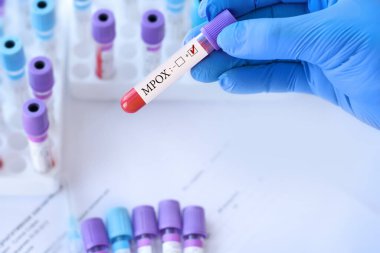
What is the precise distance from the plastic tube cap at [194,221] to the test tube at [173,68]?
0.78 ft

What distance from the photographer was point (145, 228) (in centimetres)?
109

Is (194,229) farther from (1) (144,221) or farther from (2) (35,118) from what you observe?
(2) (35,118)

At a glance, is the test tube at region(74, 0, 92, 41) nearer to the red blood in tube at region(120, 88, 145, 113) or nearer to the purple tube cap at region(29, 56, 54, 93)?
the purple tube cap at region(29, 56, 54, 93)

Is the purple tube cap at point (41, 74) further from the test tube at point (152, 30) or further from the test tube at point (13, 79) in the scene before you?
the test tube at point (152, 30)

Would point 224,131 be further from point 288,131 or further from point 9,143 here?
point 9,143

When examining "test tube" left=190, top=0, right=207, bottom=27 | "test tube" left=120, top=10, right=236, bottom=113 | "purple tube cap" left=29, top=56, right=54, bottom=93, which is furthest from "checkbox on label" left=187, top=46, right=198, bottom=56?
"purple tube cap" left=29, top=56, right=54, bottom=93

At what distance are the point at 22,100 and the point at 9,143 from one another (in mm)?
72

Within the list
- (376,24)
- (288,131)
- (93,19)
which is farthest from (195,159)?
(376,24)

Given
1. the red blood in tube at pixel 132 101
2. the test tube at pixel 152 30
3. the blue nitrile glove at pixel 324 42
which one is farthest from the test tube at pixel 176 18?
the red blood in tube at pixel 132 101

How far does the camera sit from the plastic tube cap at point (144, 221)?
1.09 metres

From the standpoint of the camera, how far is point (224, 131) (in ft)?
3.98

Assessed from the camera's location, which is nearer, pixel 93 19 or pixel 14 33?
pixel 93 19

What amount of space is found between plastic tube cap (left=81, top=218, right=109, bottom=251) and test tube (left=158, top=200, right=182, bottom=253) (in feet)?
0.29

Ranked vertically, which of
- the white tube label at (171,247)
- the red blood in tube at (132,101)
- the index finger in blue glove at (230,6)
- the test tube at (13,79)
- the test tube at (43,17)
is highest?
the test tube at (43,17)
